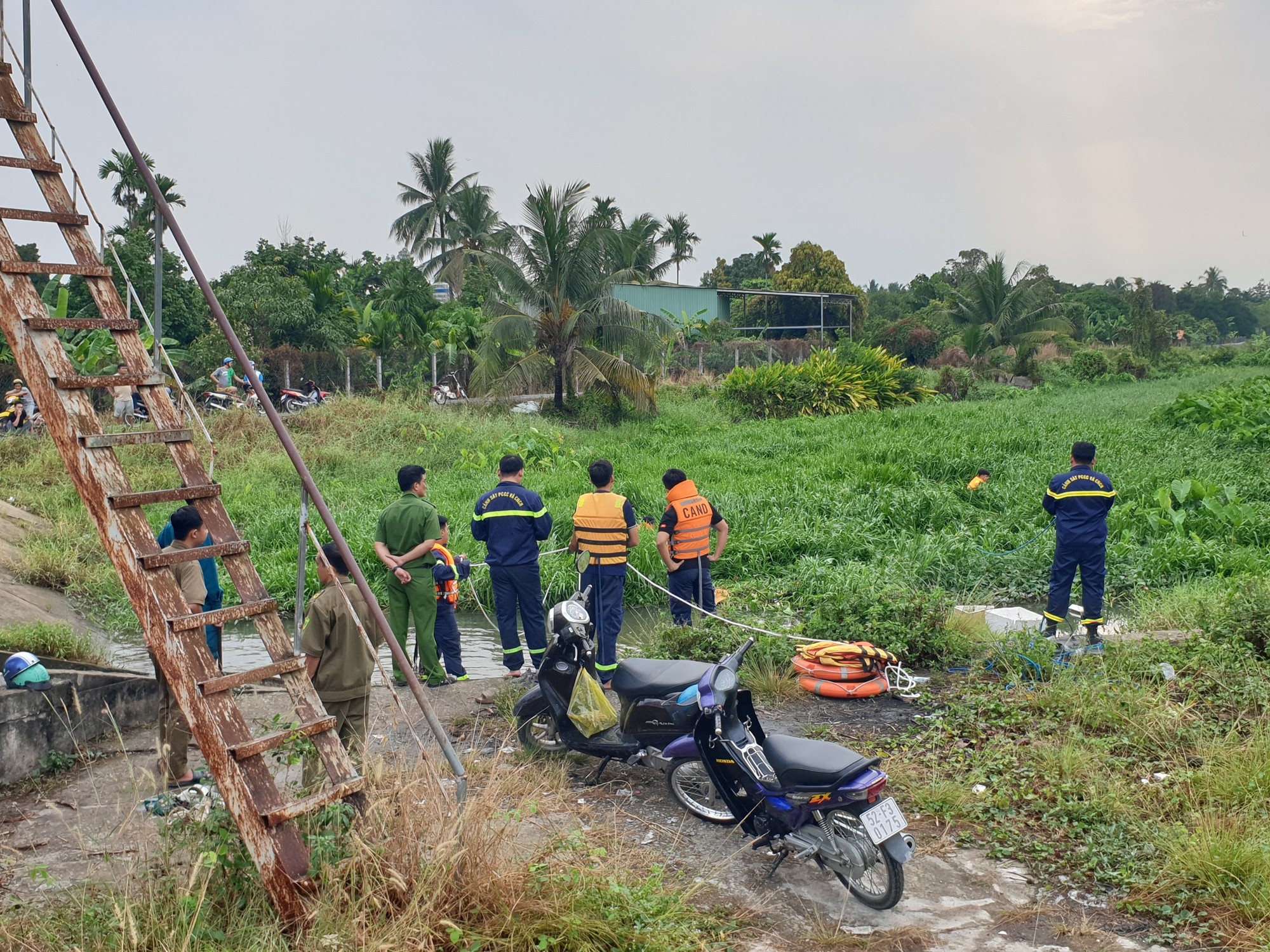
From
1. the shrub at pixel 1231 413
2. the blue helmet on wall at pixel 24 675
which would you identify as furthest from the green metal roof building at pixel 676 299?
the blue helmet on wall at pixel 24 675

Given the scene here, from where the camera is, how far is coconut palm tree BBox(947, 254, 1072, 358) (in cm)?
4006

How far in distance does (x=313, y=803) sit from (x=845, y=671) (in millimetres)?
4629

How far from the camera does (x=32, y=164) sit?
5246 mm

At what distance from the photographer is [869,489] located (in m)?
16.1

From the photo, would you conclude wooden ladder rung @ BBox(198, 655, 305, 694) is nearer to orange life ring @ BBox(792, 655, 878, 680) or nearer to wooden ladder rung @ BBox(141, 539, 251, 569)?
wooden ladder rung @ BBox(141, 539, 251, 569)

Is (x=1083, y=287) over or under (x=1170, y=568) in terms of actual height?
over

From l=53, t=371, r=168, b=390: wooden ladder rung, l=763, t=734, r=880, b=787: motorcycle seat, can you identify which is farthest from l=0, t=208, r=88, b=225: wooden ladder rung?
l=763, t=734, r=880, b=787: motorcycle seat

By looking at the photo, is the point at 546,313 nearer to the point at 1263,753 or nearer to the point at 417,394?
the point at 417,394

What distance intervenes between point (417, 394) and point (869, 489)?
1447 cm

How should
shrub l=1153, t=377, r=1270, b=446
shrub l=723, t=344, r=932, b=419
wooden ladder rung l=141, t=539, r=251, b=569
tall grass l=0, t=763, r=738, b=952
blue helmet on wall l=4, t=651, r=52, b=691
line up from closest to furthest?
tall grass l=0, t=763, r=738, b=952 < wooden ladder rung l=141, t=539, r=251, b=569 < blue helmet on wall l=4, t=651, r=52, b=691 < shrub l=1153, t=377, r=1270, b=446 < shrub l=723, t=344, r=932, b=419

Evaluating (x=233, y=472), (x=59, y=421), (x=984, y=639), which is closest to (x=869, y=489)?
(x=984, y=639)

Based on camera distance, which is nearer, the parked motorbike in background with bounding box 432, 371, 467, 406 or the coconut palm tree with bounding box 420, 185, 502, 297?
the parked motorbike in background with bounding box 432, 371, 467, 406

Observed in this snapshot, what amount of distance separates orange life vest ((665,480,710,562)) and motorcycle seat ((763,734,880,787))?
3.86m

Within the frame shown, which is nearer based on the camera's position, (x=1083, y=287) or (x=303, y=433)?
(x=303, y=433)
